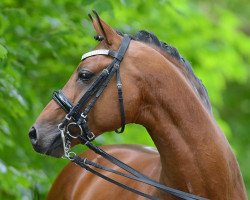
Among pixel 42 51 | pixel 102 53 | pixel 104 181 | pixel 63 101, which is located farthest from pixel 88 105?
pixel 42 51

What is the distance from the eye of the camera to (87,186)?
7.28 meters

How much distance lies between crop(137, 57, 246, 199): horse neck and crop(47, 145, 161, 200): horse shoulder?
400mm

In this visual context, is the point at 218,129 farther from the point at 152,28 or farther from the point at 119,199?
the point at 152,28

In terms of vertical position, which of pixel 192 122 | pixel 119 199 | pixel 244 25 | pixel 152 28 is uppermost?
pixel 244 25

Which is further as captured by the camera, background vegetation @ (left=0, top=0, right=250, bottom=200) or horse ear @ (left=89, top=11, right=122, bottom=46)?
background vegetation @ (left=0, top=0, right=250, bottom=200)

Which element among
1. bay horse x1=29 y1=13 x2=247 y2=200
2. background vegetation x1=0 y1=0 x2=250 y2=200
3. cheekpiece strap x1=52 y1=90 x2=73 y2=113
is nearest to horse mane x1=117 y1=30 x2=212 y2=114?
bay horse x1=29 y1=13 x2=247 y2=200

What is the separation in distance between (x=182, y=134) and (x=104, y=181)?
1.43 m

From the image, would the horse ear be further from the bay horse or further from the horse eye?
the horse eye

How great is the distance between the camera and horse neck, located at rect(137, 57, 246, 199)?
5793mm

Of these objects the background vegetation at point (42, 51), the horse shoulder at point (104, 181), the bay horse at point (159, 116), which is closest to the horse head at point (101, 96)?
the bay horse at point (159, 116)

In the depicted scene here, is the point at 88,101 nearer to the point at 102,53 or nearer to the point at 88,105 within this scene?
the point at 88,105

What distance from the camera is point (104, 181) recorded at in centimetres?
706

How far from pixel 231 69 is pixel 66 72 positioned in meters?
5.06

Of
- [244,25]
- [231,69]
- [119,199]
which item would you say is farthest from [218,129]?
[244,25]
